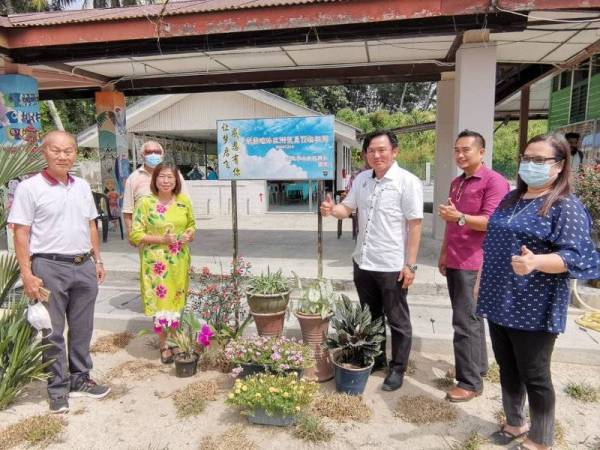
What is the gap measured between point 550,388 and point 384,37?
4.16 metres

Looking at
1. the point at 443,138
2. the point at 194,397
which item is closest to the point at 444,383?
the point at 194,397

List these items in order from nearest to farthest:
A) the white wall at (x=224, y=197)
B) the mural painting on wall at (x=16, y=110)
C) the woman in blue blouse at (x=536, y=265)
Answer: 1. the woman in blue blouse at (x=536, y=265)
2. the mural painting on wall at (x=16, y=110)
3. the white wall at (x=224, y=197)

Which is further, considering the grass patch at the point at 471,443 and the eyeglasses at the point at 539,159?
the grass patch at the point at 471,443

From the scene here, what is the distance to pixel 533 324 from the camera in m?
2.13

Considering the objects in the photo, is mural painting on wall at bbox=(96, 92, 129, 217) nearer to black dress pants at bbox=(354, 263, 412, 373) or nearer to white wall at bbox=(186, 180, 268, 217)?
white wall at bbox=(186, 180, 268, 217)

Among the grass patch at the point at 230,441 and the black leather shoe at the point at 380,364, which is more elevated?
the black leather shoe at the point at 380,364

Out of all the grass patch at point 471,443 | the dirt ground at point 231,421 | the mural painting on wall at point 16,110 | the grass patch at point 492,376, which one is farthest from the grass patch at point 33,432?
the mural painting on wall at point 16,110

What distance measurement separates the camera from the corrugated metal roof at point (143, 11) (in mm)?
4984

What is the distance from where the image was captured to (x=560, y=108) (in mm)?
9719

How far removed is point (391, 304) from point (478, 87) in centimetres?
375

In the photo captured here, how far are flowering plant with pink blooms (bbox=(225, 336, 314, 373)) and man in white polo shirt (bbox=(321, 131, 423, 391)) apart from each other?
2.11 feet

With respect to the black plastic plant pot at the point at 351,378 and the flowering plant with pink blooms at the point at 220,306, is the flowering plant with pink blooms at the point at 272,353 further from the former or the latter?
the flowering plant with pink blooms at the point at 220,306

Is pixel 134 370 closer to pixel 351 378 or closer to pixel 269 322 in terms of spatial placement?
pixel 269 322

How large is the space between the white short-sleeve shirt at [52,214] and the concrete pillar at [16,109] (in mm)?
4417
